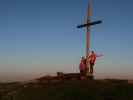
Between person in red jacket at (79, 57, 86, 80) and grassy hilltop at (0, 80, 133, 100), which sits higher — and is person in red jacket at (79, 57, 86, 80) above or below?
above

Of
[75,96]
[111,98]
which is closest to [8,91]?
[75,96]

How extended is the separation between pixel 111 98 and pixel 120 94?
0.88 m

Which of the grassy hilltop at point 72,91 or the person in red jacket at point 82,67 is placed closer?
the grassy hilltop at point 72,91

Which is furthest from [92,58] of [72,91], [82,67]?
[72,91]

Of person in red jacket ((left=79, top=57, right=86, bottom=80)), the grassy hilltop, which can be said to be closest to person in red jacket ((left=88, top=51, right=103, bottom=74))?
person in red jacket ((left=79, top=57, right=86, bottom=80))

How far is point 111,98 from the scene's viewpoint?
64.0 feet

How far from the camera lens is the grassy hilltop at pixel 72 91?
778 inches

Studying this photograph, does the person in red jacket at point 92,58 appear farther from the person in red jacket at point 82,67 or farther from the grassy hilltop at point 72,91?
the grassy hilltop at point 72,91

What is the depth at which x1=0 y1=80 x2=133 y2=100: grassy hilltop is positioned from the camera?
778 inches

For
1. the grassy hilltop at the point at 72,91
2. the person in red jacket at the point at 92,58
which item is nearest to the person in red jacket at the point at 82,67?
the person in red jacket at the point at 92,58

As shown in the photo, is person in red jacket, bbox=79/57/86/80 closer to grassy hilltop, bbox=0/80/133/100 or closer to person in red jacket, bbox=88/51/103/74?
person in red jacket, bbox=88/51/103/74

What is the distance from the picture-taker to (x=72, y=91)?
20219 mm

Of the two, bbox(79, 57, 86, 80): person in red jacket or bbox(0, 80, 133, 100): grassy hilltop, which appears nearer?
bbox(0, 80, 133, 100): grassy hilltop

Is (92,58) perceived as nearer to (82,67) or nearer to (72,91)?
(82,67)
